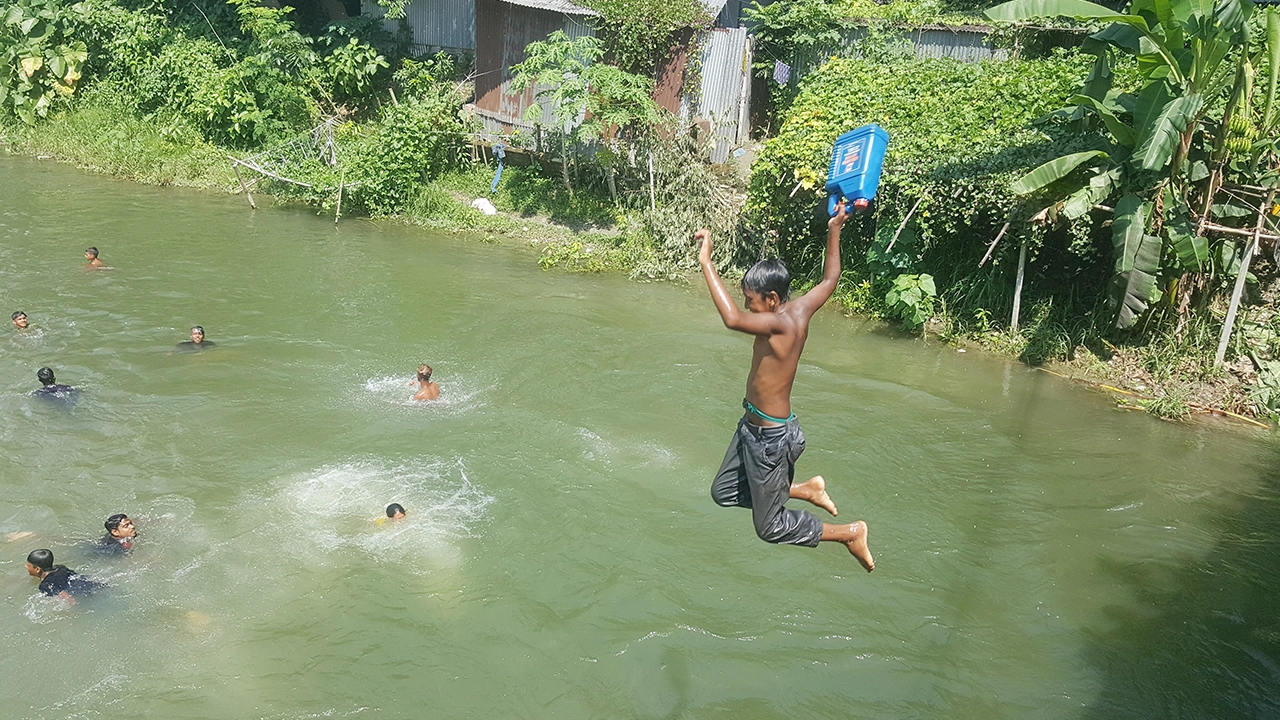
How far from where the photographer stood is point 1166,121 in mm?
9492

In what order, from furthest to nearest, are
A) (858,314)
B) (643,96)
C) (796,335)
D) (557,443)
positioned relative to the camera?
(643,96) → (858,314) → (557,443) → (796,335)

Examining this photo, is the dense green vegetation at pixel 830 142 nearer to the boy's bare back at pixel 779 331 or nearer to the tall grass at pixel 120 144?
the tall grass at pixel 120 144

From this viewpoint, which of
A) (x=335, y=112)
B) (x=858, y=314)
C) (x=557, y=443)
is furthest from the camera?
(x=335, y=112)

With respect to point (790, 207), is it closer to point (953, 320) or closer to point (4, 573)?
point (953, 320)

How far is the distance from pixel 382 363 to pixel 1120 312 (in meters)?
8.41

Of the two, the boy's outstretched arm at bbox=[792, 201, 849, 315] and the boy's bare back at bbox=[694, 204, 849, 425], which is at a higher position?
the boy's outstretched arm at bbox=[792, 201, 849, 315]

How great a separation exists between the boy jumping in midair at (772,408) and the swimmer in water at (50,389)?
7.68 m

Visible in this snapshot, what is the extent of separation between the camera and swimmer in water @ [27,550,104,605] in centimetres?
711

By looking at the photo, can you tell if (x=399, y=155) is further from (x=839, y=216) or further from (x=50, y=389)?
(x=839, y=216)

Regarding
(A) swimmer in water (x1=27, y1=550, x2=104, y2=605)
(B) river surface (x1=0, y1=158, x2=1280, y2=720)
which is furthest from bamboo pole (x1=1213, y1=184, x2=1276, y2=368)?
(A) swimmer in water (x1=27, y1=550, x2=104, y2=605)

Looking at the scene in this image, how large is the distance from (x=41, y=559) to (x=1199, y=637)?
8.60 metres

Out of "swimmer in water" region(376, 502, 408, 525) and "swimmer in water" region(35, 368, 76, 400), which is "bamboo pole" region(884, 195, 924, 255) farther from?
"swimmer in water" region(35, 368, 76, 400)

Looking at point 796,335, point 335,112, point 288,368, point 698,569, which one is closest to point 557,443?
point 698,569

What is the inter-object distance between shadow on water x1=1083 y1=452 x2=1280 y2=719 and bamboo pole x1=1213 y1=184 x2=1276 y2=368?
9.33 feet
